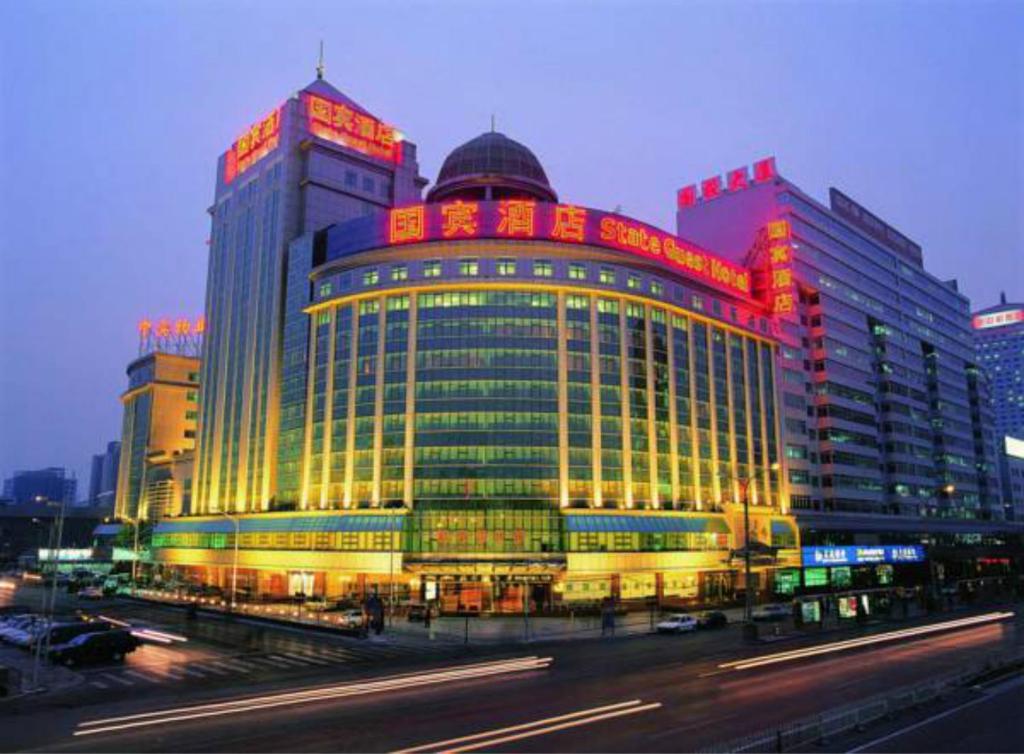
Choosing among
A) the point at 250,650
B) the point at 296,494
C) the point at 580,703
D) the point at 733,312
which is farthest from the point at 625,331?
the point at 580,703

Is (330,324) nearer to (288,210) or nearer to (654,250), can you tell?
(288,210)

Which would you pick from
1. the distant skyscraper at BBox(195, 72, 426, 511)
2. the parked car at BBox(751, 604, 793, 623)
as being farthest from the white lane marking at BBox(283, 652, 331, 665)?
the distant skyscraper at BBox(195, 72, 426, 511)

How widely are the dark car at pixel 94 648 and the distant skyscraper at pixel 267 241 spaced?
153 feet

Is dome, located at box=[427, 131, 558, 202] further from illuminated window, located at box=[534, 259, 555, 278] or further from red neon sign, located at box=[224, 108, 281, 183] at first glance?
red neon sign, located at box=[224, 108, 281, 183]

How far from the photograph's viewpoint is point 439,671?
39062mm

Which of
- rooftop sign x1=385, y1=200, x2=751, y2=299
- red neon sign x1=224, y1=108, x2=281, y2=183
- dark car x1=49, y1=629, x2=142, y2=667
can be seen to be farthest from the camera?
red neon sign x1=224, y1=108, x2=281, y2=183

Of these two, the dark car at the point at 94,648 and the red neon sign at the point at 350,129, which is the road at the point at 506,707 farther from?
the red neon sign at the point at 350,129

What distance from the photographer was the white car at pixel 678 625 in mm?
57469

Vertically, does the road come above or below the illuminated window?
below

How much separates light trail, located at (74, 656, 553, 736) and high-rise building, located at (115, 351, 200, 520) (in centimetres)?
11966

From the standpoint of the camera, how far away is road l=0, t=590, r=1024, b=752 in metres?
24.2

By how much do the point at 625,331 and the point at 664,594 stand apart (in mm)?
30211

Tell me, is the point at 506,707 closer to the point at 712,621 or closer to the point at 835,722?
the point at 835,722

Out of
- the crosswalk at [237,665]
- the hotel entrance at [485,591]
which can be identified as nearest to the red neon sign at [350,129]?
the hotel entrance at [485,591]
